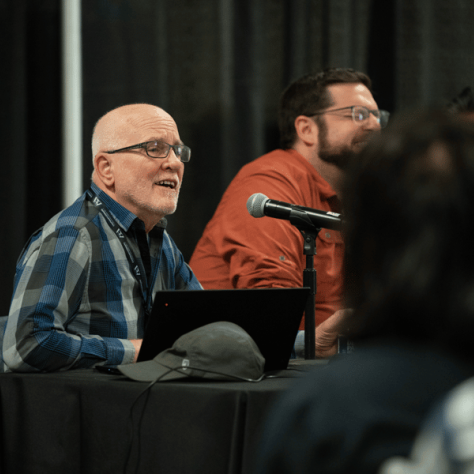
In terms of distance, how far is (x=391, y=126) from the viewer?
1.82 feet

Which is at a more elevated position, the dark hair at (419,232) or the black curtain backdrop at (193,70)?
the black curtain backdrop at (193,70)

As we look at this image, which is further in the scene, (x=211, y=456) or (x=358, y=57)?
(x=358, y=57)

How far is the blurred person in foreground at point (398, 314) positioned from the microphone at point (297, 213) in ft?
2.99

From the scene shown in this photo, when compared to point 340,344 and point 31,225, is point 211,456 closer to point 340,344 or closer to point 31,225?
point 340,344

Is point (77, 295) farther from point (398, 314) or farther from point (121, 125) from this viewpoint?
point (398, 314)

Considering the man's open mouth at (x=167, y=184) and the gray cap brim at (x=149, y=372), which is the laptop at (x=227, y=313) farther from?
the man's open mouth at (x=167, y=184)

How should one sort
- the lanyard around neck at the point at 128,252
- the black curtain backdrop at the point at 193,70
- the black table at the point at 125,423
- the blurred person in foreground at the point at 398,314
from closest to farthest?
the blurred person in foreground at the point at 398,314, the black table at the point at 125,423, the lanyard around neck at the point at 128,252, the black curtain backdrop at the point at 193,70

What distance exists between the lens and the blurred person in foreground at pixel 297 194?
207 centimetres

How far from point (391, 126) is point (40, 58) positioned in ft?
7.50

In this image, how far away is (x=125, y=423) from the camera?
3.75 feet

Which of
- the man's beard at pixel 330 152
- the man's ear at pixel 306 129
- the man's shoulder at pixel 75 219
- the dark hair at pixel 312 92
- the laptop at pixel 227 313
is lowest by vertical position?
the laptop at pixel 227 313

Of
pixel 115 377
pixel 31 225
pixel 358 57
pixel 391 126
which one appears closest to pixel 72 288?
pixel 115 377

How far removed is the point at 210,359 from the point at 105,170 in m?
0.78

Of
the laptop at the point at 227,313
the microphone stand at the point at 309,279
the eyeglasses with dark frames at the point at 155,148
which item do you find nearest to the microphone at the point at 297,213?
the microphone stand at the point at 309,279
